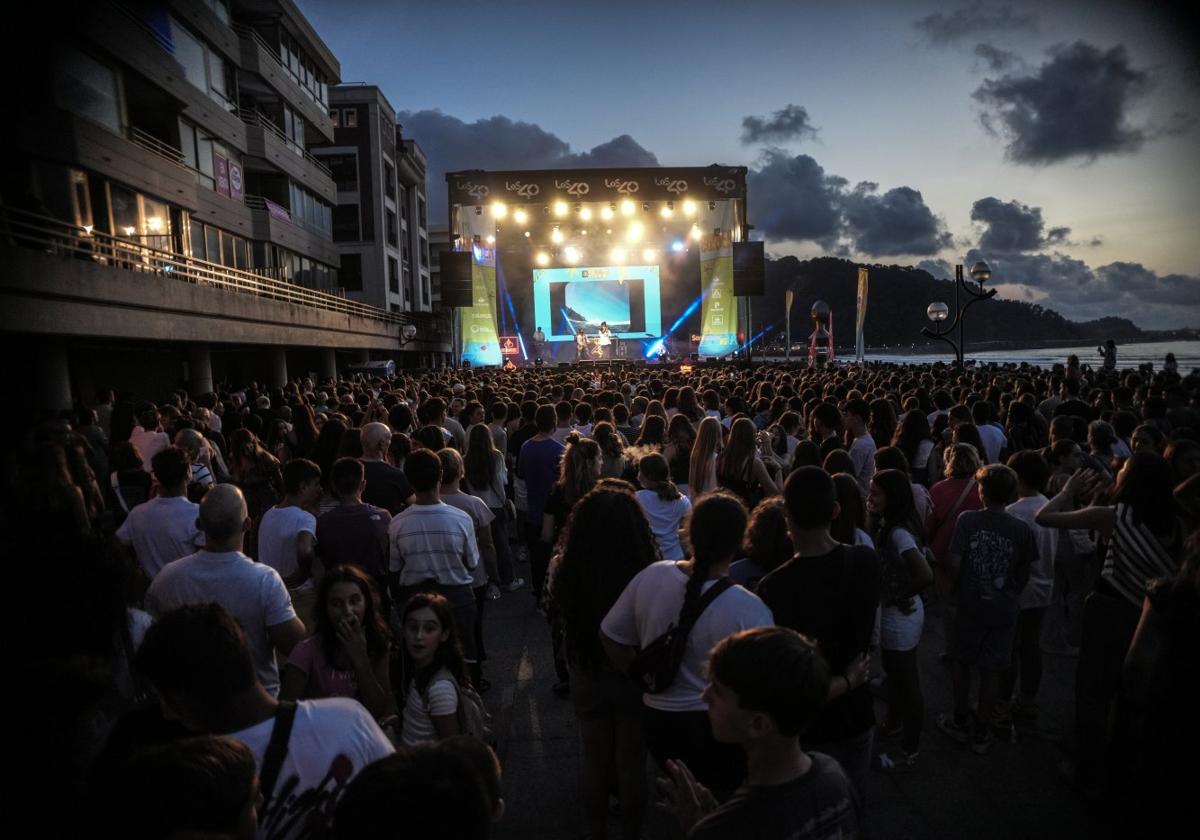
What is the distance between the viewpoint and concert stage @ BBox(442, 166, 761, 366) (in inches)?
1030

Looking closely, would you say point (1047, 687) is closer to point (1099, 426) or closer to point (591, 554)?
point (1099, 426)

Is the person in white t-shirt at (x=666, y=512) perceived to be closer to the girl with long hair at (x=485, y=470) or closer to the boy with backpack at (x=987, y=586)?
the boy with backpack at (x=987, y=586)

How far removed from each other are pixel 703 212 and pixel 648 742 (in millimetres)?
29410

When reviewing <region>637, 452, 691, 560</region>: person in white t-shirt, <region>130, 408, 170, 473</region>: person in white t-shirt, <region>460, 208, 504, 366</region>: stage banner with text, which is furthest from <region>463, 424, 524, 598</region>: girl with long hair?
<region>460, 208, 504, 366</region>: stage banner with text

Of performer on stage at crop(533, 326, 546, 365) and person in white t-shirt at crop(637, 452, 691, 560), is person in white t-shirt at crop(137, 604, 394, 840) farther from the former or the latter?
performer on stage at crop(533, 326, 546, 365)

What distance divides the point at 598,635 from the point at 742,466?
100 inches

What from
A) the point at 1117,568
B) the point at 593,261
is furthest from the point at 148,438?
the point at 593,261

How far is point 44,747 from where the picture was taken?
6.13 feet

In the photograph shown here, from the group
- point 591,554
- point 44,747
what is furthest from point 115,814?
point 591,554

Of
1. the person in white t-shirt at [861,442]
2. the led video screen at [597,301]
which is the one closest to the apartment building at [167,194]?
the led video screen at [597,301]

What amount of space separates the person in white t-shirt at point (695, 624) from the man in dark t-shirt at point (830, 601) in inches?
7.7

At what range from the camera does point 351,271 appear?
156 feet

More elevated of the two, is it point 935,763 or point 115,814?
point 115,814

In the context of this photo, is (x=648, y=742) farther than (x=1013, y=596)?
No
